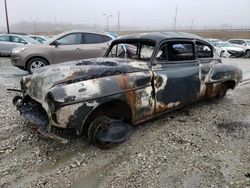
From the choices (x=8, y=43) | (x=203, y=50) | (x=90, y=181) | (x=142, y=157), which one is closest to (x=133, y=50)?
(x=203, y=50)

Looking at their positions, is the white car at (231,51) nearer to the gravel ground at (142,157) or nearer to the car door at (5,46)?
the car door at (5,46)

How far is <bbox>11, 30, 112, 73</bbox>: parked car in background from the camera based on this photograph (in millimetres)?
9305

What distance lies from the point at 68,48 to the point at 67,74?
5697 millimetres

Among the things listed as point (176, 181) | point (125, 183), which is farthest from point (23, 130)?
point (176, 181)

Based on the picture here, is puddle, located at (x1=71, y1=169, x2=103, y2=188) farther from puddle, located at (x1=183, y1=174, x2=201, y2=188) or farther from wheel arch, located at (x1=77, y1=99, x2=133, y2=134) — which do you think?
puddle, located at (x1=183, y1=174, x2=201, y2=188)

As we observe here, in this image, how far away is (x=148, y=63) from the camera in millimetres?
4715

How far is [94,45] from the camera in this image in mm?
9719

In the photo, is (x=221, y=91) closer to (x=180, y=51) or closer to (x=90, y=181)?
(x=180, y=51)

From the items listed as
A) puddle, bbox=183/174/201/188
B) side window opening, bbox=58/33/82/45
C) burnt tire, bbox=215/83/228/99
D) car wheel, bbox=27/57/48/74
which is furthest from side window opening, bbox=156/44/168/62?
car wheel, bbox=27/57/48/74

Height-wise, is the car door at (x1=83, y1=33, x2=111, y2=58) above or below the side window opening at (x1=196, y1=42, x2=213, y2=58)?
below

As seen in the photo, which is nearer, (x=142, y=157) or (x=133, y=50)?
(x=142, y=157)

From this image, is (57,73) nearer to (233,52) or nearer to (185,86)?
(185,86)

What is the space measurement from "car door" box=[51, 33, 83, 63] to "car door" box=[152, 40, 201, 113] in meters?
4.84

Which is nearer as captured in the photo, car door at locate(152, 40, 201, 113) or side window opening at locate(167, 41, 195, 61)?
car door at locate(152, 40, 201, 113)
